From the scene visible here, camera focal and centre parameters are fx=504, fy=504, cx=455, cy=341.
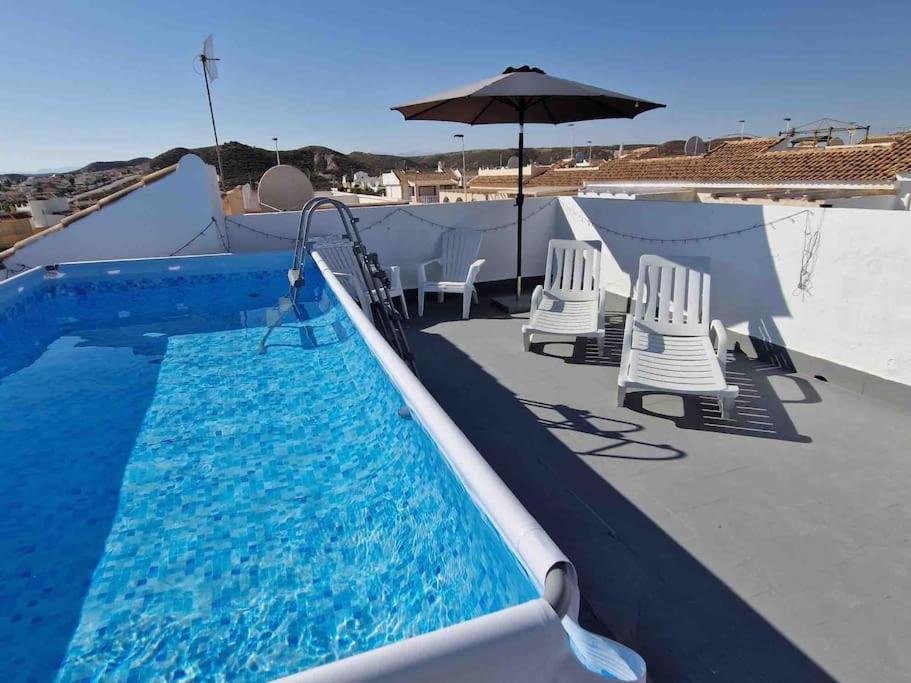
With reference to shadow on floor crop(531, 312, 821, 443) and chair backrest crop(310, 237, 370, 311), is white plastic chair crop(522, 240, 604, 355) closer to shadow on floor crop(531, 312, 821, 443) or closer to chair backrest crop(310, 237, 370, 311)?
shadow on floor crop(531, 312, 821, 443)

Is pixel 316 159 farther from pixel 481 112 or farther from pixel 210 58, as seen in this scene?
pixel 481 112

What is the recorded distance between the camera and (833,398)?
3.60m

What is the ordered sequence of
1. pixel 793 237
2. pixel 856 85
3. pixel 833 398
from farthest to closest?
pixel 856 85, pixel 793 237, pixel 833 398

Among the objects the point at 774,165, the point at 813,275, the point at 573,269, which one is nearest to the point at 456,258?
the point at 573,269

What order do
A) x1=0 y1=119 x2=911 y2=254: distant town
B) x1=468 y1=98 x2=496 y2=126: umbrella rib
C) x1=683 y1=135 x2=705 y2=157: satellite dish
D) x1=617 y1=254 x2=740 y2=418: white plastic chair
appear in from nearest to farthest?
x1=617 y1=254 x2=740 y2=418: white plastic chair → x1=468 y1=98 x2=496 y2=126: umbrella rib → x1=0 y1=119 x2=911 y2=254: distant town → x1=683 y1=135 x2=705 y2=157: satellite dish

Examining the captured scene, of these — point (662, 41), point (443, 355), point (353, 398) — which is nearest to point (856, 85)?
point (662, 41)

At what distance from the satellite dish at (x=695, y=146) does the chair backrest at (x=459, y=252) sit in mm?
14484

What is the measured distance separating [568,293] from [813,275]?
207 cm

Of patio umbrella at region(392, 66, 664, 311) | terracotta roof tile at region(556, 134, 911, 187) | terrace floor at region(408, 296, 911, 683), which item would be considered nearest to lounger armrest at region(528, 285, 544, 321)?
terrace floor at region(408, 296, 911, 683)

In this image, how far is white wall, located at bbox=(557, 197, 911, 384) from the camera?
340 centimetres

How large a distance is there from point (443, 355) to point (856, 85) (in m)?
21.9

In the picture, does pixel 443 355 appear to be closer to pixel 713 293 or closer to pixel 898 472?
pixel 713 293

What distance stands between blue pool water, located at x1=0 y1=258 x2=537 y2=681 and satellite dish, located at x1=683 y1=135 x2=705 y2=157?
678 inches

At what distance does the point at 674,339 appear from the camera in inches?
162
